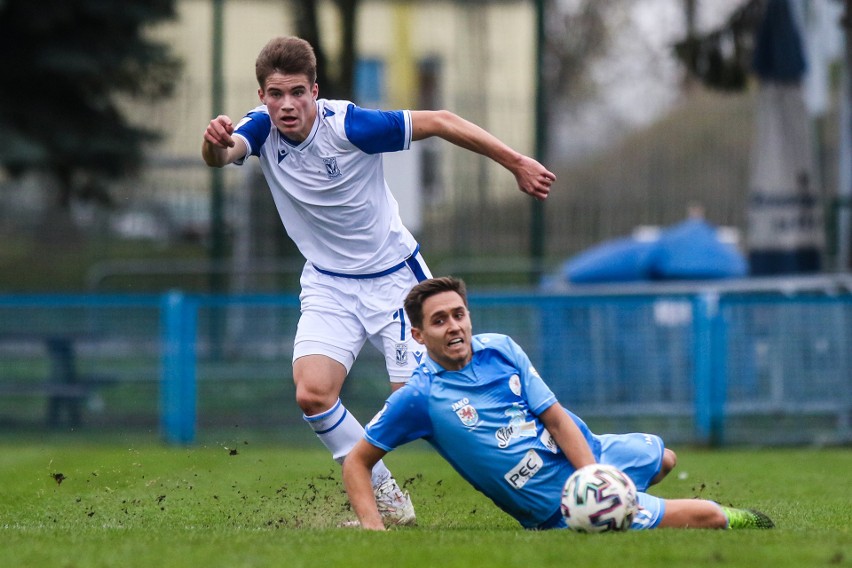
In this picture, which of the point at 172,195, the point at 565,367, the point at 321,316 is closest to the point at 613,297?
the point at 565,367

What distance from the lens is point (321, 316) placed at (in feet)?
22.8

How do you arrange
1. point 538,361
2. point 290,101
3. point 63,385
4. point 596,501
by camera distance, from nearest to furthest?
point 596,501 < point 290,101 < point 538,361 < point 63,385

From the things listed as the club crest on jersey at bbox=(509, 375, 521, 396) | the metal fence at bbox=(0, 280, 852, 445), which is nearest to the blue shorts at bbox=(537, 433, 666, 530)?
the club crest on jersey at bbox=(509, 375, 521, 396)

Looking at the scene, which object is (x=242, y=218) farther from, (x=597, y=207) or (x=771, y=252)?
(x=771, y=252)

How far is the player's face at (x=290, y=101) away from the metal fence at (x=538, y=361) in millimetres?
5773

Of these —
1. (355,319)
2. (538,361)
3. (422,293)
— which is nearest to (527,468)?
(422,293)

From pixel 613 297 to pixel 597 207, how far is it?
6180 mm

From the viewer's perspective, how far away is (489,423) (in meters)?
6.03

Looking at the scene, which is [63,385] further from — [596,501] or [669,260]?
[596,501]

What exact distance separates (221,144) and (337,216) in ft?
2.71

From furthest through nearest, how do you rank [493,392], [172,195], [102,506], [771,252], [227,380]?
[172,195] → [771,252] → [227,380] → [102,506] → [493,392]

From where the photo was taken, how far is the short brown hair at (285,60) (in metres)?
6.58

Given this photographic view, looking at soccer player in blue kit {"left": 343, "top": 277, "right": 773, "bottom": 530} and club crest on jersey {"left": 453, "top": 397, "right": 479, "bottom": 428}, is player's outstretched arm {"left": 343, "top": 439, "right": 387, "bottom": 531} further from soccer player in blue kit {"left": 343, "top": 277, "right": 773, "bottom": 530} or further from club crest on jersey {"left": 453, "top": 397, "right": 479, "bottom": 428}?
club crest on jersey {"left": 453, "top": 397, "right": 479, "bottom": 428}

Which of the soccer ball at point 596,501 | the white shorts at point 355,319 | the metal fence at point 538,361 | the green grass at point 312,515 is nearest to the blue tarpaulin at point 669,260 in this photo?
the metal fence at point 538,361
